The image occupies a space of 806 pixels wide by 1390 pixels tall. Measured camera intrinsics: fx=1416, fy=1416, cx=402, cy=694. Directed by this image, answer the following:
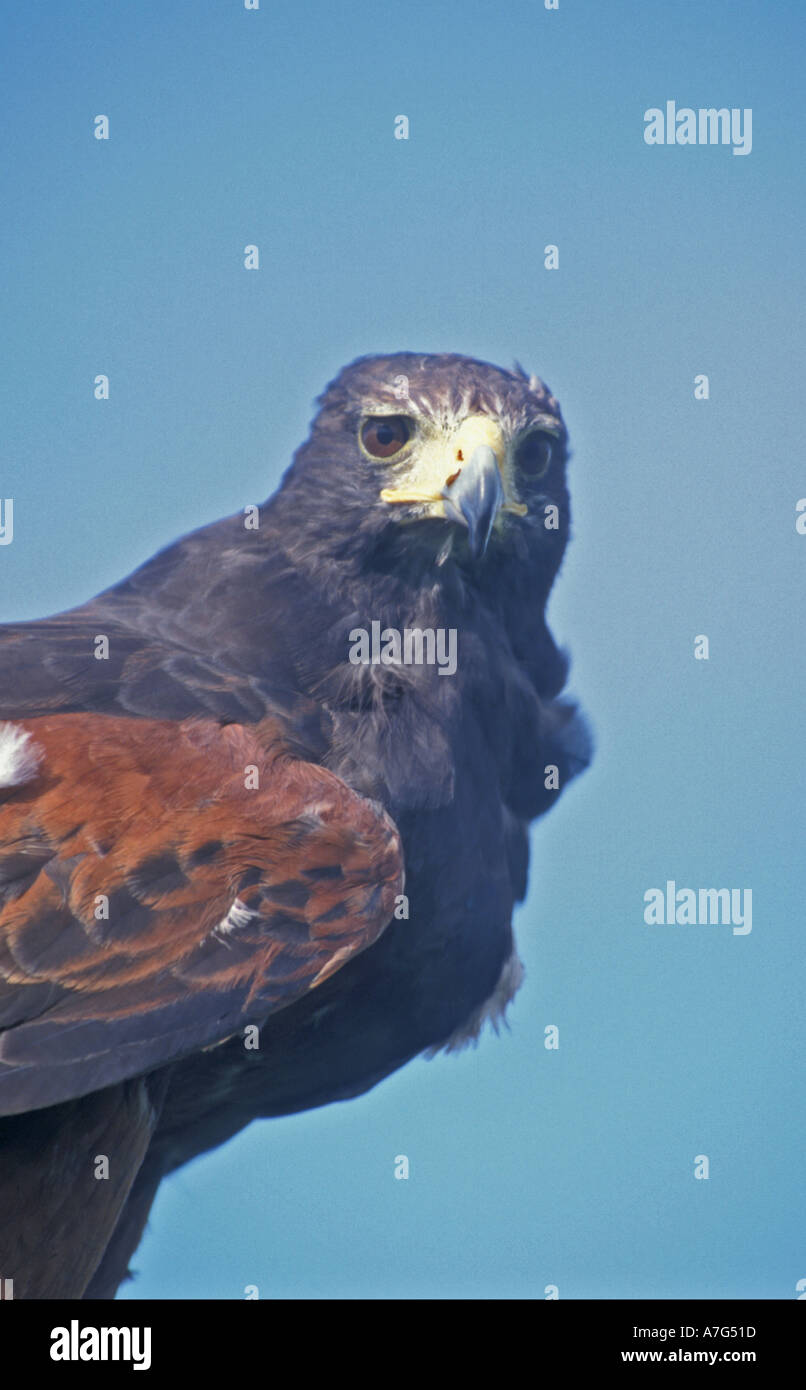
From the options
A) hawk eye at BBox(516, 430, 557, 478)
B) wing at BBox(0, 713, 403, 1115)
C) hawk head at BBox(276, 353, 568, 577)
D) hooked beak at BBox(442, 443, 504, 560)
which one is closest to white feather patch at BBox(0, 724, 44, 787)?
wing at BBox(0, 713, 403, 1115)

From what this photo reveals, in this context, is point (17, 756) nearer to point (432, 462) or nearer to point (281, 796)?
point (281, 796)

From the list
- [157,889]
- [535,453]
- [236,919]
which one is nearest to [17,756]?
[157,889]

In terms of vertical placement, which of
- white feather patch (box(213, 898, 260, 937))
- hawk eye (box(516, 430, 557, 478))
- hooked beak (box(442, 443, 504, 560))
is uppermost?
hawk eye (box(516, 430, 557, 478))

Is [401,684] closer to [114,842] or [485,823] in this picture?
[485,823]

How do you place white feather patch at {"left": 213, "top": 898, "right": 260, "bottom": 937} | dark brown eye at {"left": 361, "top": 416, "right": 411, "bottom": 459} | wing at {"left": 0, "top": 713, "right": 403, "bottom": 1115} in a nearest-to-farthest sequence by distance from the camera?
wing at {"left": 0, "top": 713, "right": 403, "bottom": 1115}, white feather patch at {"left": 213, "top": 898, "right": 260, "bottom": 937}, dark brown eye at {"left": 361, "top": 416, "right": 411, "bottom": 459}

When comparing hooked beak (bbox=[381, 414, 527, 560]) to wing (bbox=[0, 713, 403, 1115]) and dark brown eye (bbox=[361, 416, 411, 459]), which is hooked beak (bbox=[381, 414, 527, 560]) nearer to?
dark brown eye (bbox=[361, 416, 411, 459])

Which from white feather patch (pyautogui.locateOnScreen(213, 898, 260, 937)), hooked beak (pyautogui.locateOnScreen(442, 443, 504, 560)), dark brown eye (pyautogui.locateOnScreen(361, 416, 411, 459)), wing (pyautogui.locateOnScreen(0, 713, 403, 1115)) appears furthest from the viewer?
dark brown eye (pyautogui.locateOnScreen(361, 416, 411, 459))
